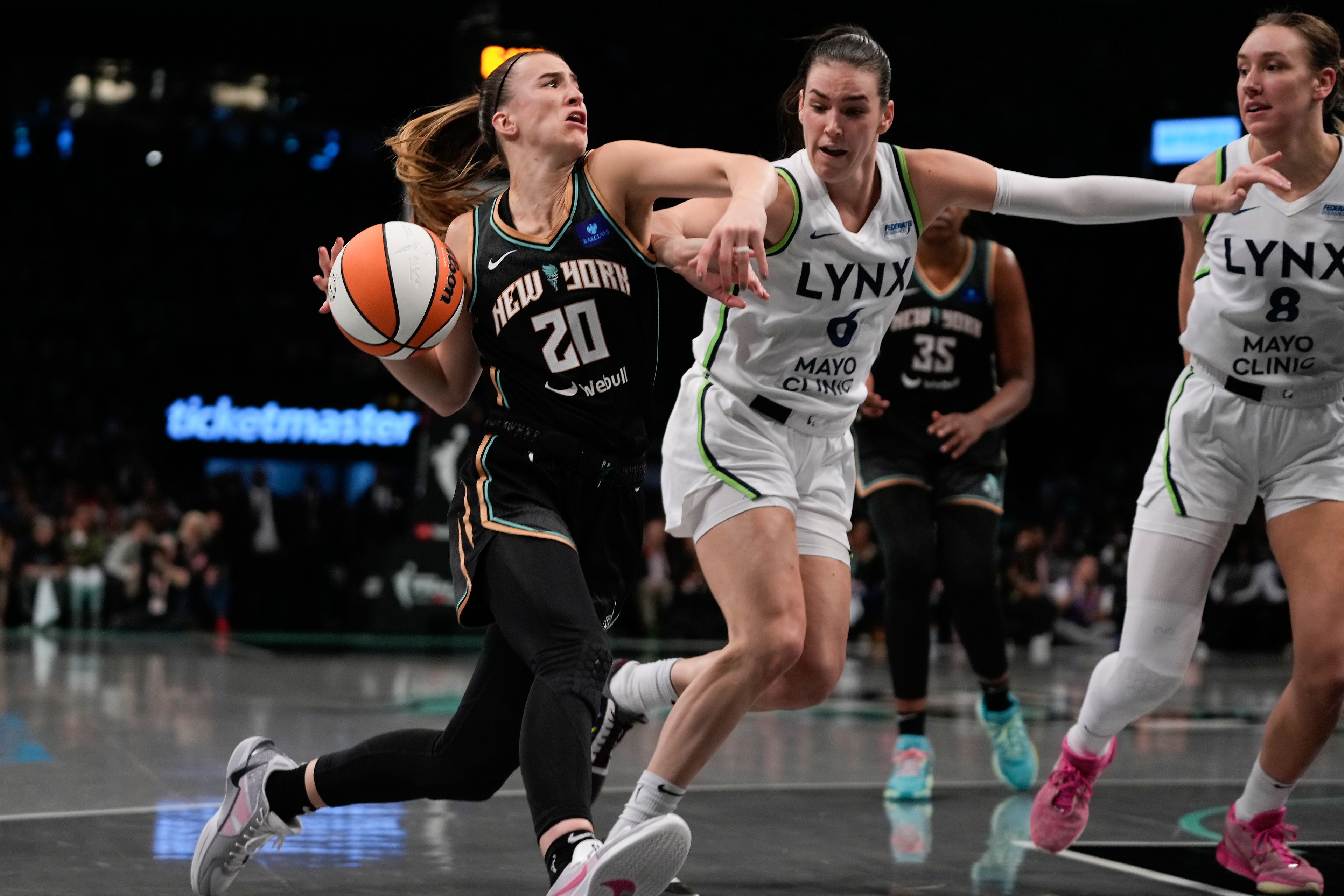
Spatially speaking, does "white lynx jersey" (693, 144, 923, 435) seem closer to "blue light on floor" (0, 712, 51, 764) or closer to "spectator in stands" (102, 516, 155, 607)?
"blue light on floor" (0, 712, 51, 764)

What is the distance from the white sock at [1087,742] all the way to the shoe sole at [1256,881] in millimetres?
402

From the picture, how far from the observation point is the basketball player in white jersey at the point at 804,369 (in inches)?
142

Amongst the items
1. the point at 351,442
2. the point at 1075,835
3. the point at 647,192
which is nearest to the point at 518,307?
the point at 647,192

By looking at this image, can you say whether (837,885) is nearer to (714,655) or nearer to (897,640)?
(714,655)

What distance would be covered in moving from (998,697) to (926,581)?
1.65 feet

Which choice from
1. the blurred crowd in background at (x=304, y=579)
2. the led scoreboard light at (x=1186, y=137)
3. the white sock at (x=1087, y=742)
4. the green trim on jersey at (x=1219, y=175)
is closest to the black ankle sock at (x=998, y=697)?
the white sock at (x=1087, y=742)

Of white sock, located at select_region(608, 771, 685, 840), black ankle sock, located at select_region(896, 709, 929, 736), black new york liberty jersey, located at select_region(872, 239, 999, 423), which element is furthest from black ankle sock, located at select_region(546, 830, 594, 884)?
black new york liberty jersey, located at select_region(872, 239, 999, 423)

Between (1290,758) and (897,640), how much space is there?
1.81 meters

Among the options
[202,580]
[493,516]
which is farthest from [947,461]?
[202,580]

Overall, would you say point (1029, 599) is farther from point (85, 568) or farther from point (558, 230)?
point (558, 230)

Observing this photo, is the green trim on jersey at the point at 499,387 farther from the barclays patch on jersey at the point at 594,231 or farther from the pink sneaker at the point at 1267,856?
the pink sneaker at the point at 1267,856

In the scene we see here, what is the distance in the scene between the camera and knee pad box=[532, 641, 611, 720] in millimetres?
3172

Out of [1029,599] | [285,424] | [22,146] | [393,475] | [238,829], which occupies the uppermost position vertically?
[22,146]

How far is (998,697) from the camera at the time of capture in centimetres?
549
